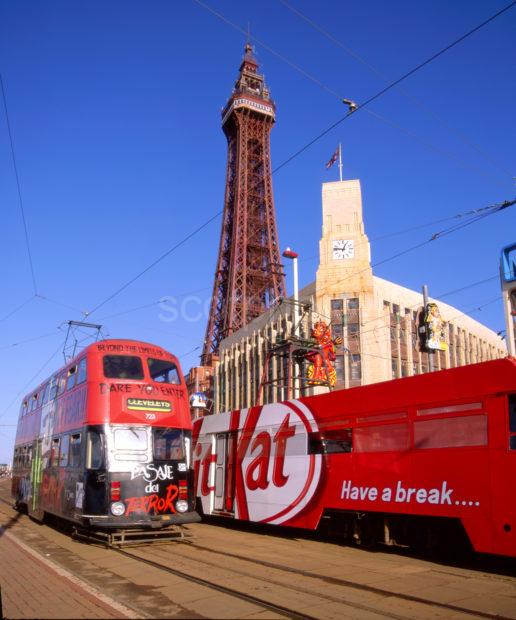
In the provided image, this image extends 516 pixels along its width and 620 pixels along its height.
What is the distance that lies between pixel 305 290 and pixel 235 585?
42.1 meters

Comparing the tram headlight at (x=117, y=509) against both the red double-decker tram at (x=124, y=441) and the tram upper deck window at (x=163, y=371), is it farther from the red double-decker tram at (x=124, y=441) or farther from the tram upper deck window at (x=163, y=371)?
the tram upper deck window at (x=163, y=371)

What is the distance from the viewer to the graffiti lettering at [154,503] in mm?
12883

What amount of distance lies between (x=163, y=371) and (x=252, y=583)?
6627 mm

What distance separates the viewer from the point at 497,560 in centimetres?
1116

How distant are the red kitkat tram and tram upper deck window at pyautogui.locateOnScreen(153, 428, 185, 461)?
105 inches

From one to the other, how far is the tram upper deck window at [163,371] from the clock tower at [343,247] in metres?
31.5

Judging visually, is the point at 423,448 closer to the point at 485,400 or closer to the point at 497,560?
the point at 485,400

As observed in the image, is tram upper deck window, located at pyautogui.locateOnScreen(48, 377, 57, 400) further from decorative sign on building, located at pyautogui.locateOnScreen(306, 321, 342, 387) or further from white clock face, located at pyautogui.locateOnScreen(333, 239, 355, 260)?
white clock face, located at pyautogui.locateOnScreen(333, 239, 355, 260)

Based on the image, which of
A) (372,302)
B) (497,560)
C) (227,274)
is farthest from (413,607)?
(227,274)

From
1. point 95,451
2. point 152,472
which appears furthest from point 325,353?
point 95,451

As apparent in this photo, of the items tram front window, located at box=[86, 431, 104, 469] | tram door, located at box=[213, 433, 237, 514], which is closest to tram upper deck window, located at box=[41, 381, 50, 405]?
tram door, located at box=[213, 433, 237, 514]

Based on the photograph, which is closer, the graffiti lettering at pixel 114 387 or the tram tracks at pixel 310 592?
the tram tracks at pixel 310 592

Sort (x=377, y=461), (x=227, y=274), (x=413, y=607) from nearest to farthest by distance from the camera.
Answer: (x=413, y=607), (x=377, y=461), (x=227, y=274)

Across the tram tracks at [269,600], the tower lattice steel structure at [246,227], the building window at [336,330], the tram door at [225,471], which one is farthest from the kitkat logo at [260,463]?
the tower lattice steel structure at [246,227]
